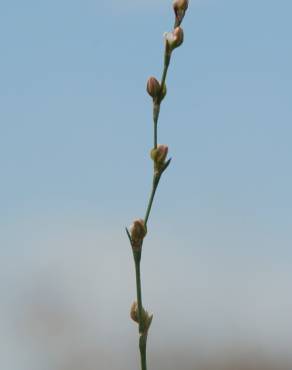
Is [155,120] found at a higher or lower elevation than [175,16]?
lower

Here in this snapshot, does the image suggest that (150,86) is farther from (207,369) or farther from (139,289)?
(207,369)

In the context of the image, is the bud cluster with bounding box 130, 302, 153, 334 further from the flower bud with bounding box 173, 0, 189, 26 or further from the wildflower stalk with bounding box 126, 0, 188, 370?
the flower bud with bounding box 173, 0, 189, 26

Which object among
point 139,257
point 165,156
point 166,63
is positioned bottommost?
point 139,257

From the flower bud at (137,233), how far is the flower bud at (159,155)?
91mm

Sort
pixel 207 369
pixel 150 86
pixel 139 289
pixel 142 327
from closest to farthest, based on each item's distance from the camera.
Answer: pixel 139 289
pixel 142 327
pixel 150 86
pixel 207 369

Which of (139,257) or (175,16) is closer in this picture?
(139,257)

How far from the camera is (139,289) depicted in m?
0.94

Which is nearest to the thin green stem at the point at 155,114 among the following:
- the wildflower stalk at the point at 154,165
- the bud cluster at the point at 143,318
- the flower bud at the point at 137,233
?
the wildflower stalk at the point at 154,165

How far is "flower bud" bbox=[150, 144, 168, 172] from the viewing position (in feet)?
3.53

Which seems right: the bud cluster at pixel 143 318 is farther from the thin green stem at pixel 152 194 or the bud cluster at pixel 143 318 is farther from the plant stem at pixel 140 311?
the thin green stem at pixel 152 194

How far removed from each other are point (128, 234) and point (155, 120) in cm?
20

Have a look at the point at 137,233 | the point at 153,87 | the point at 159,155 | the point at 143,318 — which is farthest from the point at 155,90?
→ the point at 143,318

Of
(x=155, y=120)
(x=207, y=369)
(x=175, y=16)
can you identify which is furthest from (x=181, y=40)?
(x=207, y=369)

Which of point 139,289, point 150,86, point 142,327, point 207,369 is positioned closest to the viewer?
point 139,289
